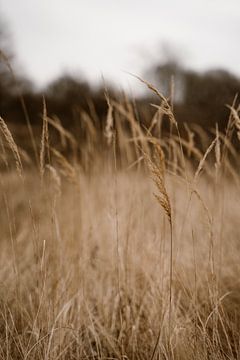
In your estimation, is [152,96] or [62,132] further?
[152,96]

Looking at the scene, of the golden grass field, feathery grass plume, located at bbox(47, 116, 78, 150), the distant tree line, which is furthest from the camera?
the distant tree line

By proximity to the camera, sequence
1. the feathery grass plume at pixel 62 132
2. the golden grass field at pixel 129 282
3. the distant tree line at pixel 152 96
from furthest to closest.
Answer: the distant tree line at pixel 152 96, the feathery grass plume at pixel 62 132, the golden grass field at pixel 129 282

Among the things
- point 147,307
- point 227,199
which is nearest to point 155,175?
point 147,307

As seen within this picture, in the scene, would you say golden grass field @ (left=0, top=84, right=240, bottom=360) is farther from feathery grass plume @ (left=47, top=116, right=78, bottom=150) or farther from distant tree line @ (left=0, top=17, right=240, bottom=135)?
distant tree line @ (left=0, top=17, right=240, bottom=135)

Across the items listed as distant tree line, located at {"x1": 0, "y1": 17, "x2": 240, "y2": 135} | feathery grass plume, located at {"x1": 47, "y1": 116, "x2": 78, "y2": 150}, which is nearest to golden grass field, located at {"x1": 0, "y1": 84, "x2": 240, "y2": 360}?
feathery grass plume, located at {"x1": 47, "y1": 116, "x2": 78, "y2": 150}

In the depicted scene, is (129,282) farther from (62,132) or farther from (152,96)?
(152,96)

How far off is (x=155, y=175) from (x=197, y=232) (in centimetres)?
174

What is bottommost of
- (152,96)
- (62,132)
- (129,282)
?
(129,282)

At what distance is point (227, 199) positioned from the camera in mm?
3268

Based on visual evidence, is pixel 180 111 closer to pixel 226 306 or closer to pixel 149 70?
pixel 149 70

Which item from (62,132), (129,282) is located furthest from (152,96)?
(129,282)

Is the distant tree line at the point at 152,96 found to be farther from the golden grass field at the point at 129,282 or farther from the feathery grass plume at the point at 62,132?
the golden grass field at the point at 129,282

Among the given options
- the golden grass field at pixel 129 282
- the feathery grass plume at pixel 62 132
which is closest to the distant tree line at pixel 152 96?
the feathery grass plume at pixel 62 132

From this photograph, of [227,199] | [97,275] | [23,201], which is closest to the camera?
[97,275]
